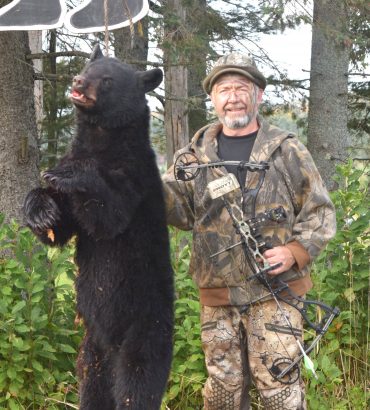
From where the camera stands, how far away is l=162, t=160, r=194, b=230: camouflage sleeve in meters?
4.23

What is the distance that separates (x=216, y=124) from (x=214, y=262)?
863mm

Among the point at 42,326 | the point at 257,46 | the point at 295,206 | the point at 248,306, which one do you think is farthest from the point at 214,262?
the point at 257,46

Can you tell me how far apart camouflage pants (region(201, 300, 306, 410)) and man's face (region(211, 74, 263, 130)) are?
1.07m

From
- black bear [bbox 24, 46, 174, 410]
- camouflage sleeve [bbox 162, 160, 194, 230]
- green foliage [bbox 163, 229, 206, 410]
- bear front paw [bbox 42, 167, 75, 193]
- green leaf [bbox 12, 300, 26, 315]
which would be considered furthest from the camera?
green foliage [bbox 163, 229, 206, 410]

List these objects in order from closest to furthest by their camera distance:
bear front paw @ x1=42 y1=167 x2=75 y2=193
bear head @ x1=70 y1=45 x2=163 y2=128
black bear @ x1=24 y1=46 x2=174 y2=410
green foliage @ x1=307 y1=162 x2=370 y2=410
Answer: bear front paw @ x1=42 y1=167 x2=75 y2=193, black bear @ x1=24 y1=46 x2=174 y2=410, bear head @ x1=70 y1=45 x2=163 y2=128, green foliage @ x1=307 y1=162 x2=370 y2=410

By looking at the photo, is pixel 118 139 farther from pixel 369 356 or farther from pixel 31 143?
pixel 31 143

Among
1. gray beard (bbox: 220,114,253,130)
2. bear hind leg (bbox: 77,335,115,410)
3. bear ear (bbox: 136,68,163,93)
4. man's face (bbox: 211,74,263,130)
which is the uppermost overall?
bear ear (bbox: 136,68,163,93)

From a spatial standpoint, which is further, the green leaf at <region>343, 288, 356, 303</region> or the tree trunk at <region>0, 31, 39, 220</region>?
the tree trunk at <region>0, 31, 39, 220</region>

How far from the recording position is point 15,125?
23.4ft

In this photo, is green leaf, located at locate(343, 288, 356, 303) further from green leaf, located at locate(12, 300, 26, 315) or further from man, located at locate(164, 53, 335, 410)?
green leaf, located at locate(12, 300, 26, 315)

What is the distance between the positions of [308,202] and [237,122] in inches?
24.3

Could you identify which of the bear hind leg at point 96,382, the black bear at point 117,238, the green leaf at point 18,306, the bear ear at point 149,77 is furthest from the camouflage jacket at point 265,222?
the green leaf at point 18,306

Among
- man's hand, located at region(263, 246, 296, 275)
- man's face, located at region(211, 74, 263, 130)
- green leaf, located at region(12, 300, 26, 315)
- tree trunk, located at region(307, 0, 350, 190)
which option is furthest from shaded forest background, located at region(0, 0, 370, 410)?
tree trunk, located at region(307, 0, 350, 190)

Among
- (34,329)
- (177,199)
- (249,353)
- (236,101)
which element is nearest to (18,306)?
(34,329)
